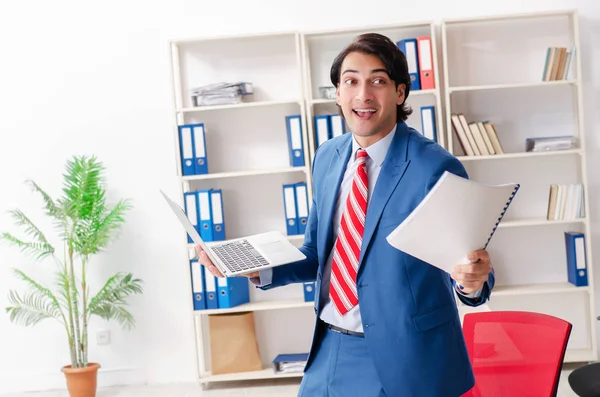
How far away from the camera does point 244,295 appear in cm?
465

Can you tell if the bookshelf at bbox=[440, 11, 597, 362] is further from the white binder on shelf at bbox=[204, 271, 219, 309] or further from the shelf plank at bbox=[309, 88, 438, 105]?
the white binder on shelf at bbox=[204, 271, 219, 309]

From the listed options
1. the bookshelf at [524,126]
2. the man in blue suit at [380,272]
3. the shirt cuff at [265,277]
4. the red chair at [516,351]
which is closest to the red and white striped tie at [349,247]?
the man in blue suit at [380,272]

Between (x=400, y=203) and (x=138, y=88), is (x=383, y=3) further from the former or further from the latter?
(x=400, y=203)

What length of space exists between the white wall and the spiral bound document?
3350mm

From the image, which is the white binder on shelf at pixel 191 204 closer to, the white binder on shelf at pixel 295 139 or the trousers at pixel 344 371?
the white binder on shelf at pixel 295 139

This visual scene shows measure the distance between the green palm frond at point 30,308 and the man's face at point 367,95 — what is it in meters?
3.22

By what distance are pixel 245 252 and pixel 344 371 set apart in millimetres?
404

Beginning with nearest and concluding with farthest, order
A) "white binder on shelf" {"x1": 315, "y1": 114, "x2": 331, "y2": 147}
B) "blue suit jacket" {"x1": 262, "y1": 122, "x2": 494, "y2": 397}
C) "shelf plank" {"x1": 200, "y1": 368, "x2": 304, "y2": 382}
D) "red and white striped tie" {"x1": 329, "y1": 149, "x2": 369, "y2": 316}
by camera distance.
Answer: "blue suit jacket" {"x1": 262, "y1": 122, "x2": 494, "y2": 397}, "red and white striped tie" {"x1": 329, "y1": 149, "x2": 369, "y2": 316}, "white binder on shelf" {"x1": 315, "y1": 114, "x2": 331, "y2": 147}, "shelf plank" {"x1": 200, "y1": 368, "x2": 304, "y2": 382}

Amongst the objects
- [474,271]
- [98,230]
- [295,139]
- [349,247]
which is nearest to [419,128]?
[295,139]

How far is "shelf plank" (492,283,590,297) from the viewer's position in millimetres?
4387

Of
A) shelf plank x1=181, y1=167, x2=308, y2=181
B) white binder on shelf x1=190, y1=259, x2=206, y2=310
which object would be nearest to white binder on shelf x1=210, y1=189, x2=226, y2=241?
shelf plank x1=181, y1=167, x2=308, y2=181

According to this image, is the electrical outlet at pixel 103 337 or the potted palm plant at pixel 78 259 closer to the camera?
the potted palm plant at pixel 78 259

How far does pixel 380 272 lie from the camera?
1.67 metres

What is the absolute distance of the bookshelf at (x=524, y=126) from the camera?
4559 millimetres
